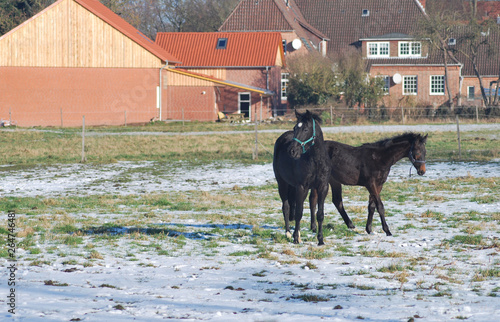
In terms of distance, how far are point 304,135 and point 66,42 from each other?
3900 centimetres

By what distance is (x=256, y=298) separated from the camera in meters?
7.42

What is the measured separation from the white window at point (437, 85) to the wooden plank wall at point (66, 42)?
92.9 feet

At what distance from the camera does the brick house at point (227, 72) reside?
4953cm

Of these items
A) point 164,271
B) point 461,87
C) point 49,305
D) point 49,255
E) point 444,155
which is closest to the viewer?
point 49,305

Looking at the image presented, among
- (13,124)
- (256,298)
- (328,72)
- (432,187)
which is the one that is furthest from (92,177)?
(328,72)

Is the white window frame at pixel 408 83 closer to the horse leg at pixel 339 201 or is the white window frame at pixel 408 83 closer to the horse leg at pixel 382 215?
the horse leg at pixel 339 201

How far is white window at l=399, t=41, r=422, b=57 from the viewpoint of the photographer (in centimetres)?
6181

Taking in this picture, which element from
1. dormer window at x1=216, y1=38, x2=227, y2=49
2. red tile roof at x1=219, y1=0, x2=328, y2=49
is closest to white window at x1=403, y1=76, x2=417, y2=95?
red tile roof at x1=219, y1=0, x2=328, y2=49

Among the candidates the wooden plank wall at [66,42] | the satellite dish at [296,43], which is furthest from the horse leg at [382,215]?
the satellite dish at [296,43]

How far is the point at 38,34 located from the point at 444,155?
31.4 meters

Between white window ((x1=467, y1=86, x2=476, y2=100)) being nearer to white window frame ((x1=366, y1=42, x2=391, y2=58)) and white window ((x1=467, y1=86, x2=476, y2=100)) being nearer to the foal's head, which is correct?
white window frame ((x1=366, y1=42, x2=391, y2=58))

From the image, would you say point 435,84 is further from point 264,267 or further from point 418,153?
point 264,267

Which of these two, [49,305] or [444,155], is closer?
[49,305]

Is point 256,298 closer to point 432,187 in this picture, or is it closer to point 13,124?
point 432,187
